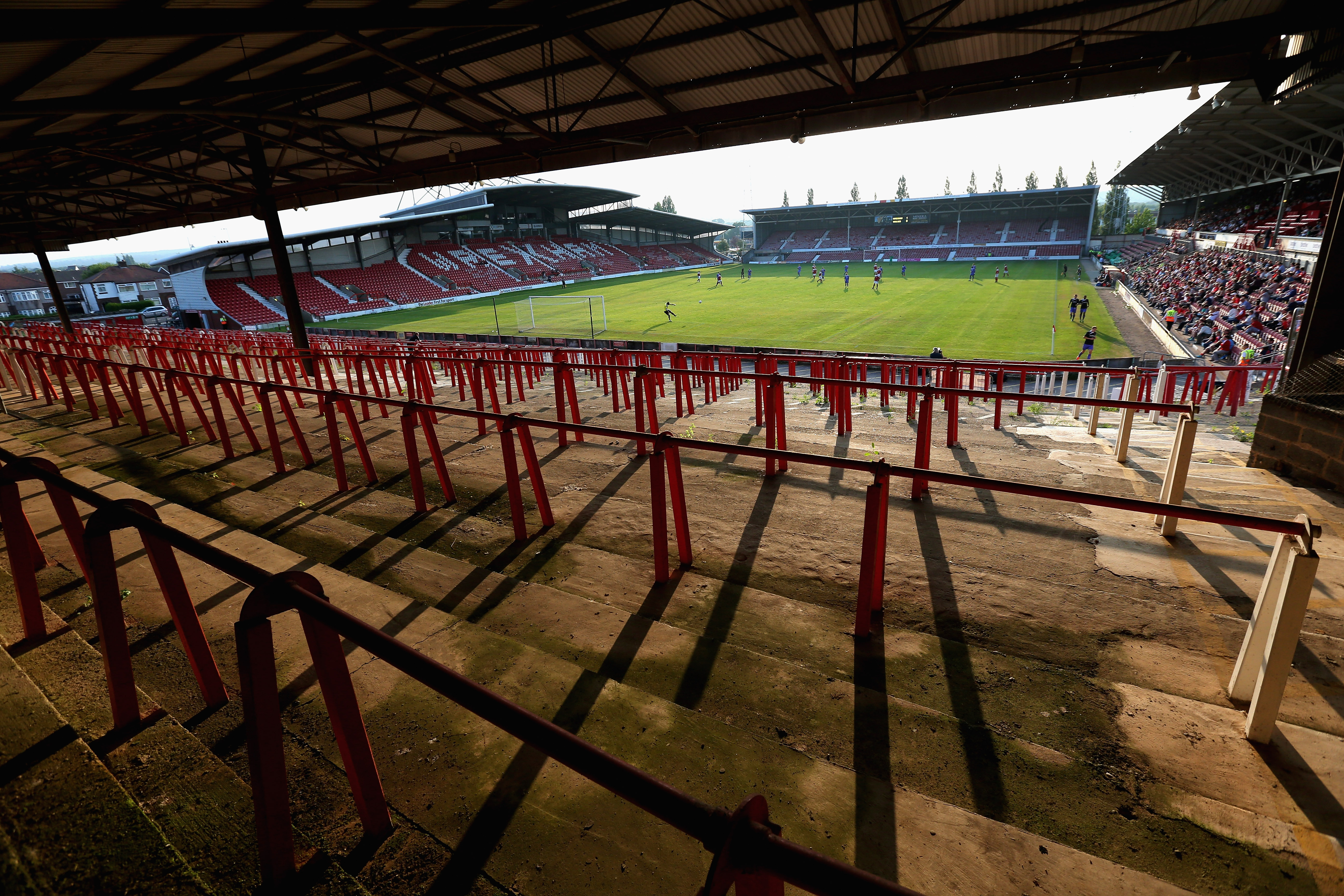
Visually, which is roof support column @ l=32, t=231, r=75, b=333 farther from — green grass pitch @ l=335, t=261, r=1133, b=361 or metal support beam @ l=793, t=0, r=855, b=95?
metal support beam @ l=793, t=0, r=855, b=95

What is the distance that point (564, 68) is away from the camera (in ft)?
34.1

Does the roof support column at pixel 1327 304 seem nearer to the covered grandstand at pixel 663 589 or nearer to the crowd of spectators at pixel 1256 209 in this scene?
the covered grandstand at pixel 663 589

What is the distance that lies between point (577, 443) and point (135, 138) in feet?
38.3

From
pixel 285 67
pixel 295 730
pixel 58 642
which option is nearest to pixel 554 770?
pixel 295 730

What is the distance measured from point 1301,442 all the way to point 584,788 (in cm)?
811

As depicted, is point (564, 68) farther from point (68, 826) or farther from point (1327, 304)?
point (68, 826)

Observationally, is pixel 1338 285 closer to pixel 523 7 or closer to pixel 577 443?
pixel 577 443

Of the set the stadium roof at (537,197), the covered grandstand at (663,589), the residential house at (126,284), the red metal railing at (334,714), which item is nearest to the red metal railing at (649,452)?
the covered grandstand at (663,589)

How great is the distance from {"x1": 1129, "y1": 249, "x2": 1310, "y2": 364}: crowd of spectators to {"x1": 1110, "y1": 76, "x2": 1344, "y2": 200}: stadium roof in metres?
4.68

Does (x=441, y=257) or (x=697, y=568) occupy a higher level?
(x=441, y=257)

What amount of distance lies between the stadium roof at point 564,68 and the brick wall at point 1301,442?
4.43m

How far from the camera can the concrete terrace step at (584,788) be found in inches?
78.7

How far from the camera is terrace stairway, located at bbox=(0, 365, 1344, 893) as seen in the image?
209 centimetres

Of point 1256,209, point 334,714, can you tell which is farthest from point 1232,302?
point 334,714
